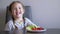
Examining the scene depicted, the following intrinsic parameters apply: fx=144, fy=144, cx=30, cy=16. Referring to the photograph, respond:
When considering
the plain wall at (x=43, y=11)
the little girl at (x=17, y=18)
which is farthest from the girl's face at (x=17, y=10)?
the plain wall at (x=43, y=11)

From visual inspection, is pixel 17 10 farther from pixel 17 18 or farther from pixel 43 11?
pixel 43 11

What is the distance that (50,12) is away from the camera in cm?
211

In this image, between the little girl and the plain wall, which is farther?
the plain wall

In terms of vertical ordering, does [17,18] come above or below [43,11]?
below

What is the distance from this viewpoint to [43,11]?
2105 millimetres

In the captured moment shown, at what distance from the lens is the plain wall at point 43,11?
2.07 metres

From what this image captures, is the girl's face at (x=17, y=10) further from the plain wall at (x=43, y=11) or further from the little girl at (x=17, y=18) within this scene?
the plain wall at (x=43, y=11)

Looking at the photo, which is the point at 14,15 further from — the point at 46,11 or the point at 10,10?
the point at 46,11

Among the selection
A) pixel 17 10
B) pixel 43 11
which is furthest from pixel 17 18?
pixel 43 11

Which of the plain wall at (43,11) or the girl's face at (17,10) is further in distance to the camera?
the plain wall at (43,11)

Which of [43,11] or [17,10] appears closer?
[17,10]

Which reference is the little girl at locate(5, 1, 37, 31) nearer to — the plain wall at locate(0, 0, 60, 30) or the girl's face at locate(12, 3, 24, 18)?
the girl's face at locate(12, 3, 24, 18)

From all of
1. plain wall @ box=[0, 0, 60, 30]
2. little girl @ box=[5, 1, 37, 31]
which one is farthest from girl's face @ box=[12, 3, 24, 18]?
plain wall @ box=[0, 0, 60, 30]

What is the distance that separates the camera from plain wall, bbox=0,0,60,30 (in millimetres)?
2074
